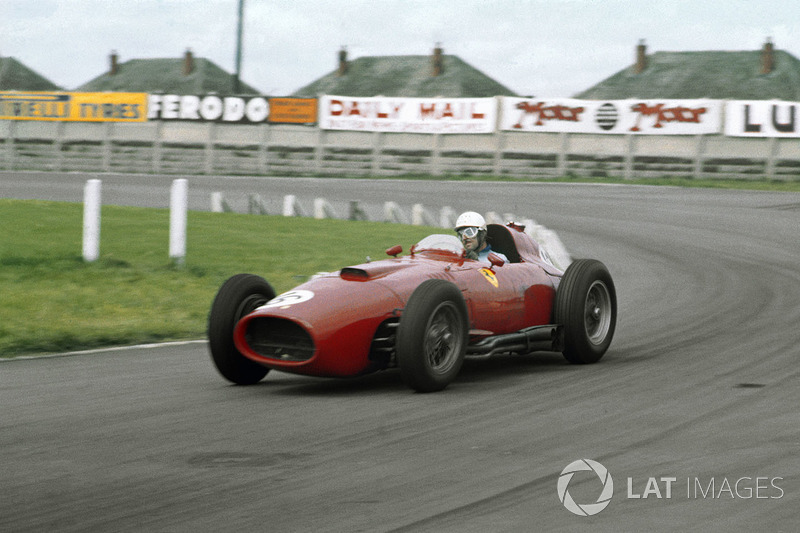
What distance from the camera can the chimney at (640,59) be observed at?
199ft

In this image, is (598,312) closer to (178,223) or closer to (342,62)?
(178,223)

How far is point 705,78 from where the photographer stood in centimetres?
5909

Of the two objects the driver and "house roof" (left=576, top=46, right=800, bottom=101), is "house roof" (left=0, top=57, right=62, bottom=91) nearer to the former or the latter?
"house roof" (left=576, top=46, right=800, bottom=101)

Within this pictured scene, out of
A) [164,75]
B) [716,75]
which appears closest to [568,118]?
[716,75]

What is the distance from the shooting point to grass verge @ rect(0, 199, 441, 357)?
10.1 metres

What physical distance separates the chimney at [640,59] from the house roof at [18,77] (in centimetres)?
4139

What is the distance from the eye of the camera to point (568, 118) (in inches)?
1438

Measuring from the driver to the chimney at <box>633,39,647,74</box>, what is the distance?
5457 cm

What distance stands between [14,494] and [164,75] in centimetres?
7309

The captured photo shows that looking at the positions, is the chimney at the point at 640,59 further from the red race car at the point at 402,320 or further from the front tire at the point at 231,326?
the front tire at the point at 231,326

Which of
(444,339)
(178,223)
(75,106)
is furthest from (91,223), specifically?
(75,106)

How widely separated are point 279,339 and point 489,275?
1.77 m

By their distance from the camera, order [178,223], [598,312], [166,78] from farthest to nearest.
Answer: [166,78]
[178,223]
[598,312]

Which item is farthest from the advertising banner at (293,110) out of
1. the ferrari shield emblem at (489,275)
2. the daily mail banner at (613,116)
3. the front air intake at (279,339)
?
the front air intake at (279,339)
